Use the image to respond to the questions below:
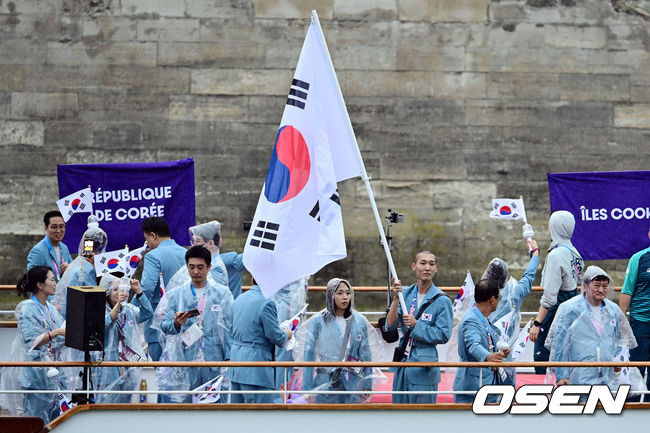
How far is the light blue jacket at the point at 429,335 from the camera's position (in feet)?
27.1

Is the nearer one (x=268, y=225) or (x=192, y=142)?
(x=268, y=225)

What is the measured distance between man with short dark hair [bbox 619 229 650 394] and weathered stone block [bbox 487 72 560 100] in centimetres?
512

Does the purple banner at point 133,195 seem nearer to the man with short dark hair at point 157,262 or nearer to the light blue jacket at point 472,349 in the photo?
the man with short dark hair at point 157,262

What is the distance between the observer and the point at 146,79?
13758mm

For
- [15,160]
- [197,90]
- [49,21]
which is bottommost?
[15,160]

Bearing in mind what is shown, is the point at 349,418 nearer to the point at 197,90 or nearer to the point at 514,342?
the point at 514,342

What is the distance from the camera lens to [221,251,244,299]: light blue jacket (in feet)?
33.6

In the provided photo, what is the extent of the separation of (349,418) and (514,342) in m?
1.66

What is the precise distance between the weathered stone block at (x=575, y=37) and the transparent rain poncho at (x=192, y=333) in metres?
6.86

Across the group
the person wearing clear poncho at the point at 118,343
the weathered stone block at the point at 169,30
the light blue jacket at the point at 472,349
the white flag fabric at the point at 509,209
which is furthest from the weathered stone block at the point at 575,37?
the person wearing clear poncho at the point at 118,343

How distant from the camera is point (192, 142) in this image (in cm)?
1376

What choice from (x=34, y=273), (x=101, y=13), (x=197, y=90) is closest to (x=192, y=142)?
(x=197, y=90)

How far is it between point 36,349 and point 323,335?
2.23 metres

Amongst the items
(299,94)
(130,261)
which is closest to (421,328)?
(299,94)
